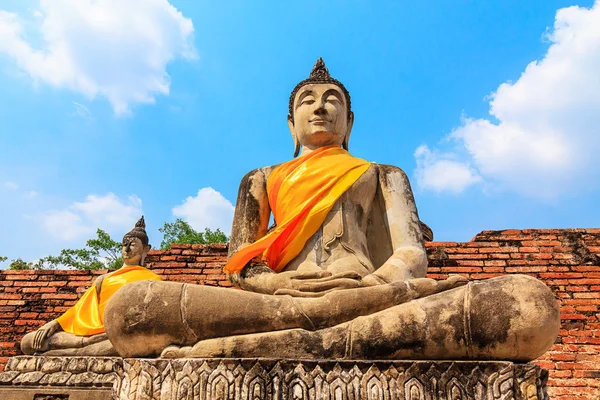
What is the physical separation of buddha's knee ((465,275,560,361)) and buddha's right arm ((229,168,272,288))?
1660 mm

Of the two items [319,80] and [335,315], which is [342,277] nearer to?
[335,315]

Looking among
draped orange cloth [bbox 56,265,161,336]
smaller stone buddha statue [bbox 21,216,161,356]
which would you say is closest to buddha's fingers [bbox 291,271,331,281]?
draped orange cloth [bbox 56,265,161,336]

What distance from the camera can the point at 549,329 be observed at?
2.24 meters

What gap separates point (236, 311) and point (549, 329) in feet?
4.44

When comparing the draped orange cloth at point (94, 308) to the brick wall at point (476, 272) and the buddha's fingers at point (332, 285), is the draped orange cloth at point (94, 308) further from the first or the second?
the buddha's fingers at point (332, 285)

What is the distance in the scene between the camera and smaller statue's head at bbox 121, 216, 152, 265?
19.4 ft

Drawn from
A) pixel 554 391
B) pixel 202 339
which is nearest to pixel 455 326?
pixel 202 339

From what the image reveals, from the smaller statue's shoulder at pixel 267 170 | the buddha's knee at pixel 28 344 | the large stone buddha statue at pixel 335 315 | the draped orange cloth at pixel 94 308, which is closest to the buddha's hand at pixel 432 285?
the large stone buddha statue at pixel 335 315

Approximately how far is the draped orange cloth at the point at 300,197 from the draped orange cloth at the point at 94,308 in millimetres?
2203

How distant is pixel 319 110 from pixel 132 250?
123 inches

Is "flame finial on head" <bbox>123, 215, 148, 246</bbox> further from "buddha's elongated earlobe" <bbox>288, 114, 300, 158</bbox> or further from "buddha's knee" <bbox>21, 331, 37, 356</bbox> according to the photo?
"buddha's elongated earlobe" <bbox>288, 114, 300, 158</bbox>

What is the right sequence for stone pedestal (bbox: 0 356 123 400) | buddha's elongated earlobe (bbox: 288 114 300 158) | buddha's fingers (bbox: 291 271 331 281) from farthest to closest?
stone pedestal (bbox: 0 356 123 400)
buddha's elongated earlobe (bbox: 288 114 300 158)
buddha's fingers (bbox: 291 271 331 281)

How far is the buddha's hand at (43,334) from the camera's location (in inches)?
205

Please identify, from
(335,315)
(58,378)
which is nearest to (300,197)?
(335,315)
